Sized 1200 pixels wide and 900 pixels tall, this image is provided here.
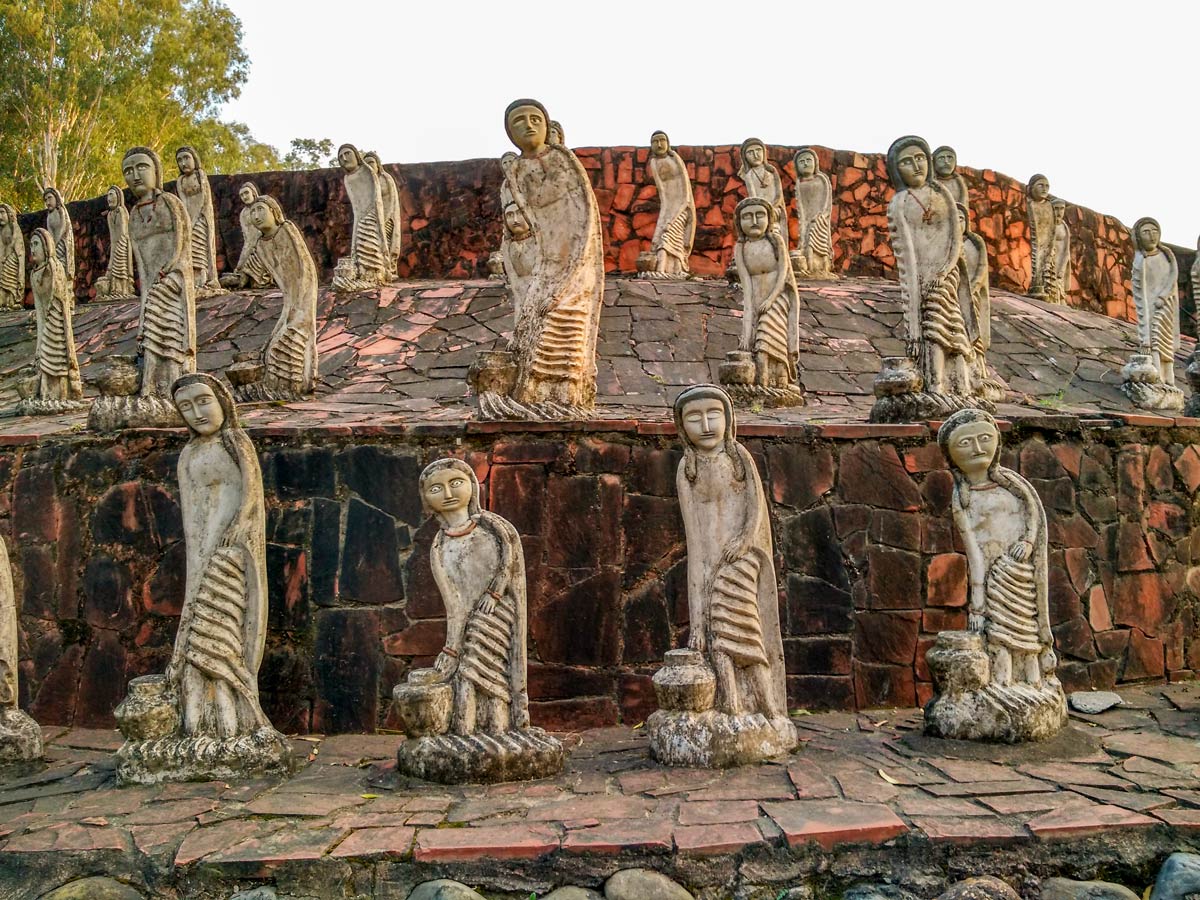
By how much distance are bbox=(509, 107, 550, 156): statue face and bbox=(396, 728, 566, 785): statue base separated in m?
3.98

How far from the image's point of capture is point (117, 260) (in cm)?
1609

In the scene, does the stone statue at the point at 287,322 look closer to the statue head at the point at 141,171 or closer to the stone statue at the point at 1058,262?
the statue head at the point at 141,171

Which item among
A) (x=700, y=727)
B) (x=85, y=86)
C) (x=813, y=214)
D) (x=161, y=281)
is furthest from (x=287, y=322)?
(x=85, y=86)

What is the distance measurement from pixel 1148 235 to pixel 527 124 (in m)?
7.08

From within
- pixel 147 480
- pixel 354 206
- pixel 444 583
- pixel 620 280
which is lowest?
pixel 444 583

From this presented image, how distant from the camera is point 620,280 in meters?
12.8

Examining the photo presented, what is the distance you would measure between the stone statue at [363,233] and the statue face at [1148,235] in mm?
8416

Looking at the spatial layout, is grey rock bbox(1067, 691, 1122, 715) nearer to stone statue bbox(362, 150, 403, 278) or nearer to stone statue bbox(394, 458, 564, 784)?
stone statue bbox(394, 458, 564, 784)

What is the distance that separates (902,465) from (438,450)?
285cm

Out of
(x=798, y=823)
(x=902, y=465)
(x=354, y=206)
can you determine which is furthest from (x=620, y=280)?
(x=798, y=823)

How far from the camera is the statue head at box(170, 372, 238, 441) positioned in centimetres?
551

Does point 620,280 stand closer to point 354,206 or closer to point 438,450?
point 354,206

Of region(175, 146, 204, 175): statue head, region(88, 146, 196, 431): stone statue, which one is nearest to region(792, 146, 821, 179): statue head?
region(175, 146, 204, 175): statue head

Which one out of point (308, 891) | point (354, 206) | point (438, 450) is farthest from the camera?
point (354, 206)
